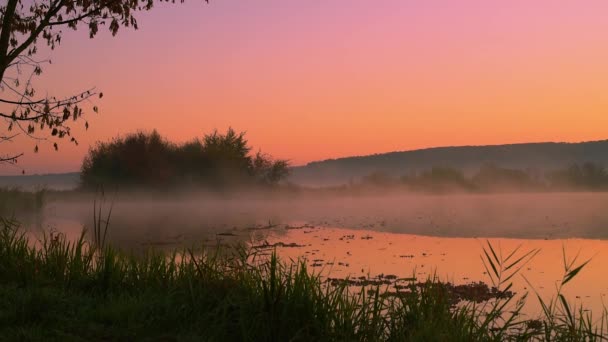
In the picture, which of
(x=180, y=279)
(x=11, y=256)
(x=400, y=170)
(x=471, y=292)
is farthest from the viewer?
(x=400, y=170)

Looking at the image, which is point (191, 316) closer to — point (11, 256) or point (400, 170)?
point (11, 256)

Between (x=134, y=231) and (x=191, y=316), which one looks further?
(x=134, y=231)

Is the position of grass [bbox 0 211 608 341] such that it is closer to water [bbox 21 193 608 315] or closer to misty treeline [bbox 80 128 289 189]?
water [bbox 21 193 608 315]

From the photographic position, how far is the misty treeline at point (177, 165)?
33.3 m

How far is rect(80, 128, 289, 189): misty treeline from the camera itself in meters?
33.3

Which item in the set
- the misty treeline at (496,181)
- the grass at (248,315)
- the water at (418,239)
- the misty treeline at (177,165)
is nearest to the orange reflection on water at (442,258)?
the water at (418,239)

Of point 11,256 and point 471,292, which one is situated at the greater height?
point 11,256

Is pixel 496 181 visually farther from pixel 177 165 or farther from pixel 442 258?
pixel 442 258

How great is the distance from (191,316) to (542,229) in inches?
601

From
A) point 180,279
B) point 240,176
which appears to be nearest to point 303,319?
point 180,279

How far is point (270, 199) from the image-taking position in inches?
1547

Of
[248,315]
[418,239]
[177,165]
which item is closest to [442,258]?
[418,239]

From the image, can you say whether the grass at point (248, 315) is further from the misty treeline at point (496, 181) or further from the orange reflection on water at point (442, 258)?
the misty treeline at point (496, 181)

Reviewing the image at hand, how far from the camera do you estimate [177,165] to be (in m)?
36.2
